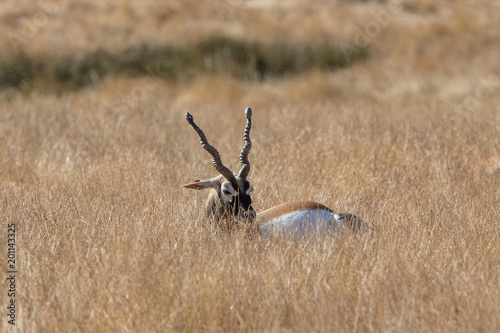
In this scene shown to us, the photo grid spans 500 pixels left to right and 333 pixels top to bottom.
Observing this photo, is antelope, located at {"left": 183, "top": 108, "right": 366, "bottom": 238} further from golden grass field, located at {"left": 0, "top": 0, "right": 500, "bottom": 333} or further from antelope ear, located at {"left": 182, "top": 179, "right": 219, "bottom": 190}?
golden grass field, located at {"left": 0, "top": 0, "right": 500, "bottom": 333}

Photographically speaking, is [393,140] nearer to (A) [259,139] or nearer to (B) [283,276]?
(A) [259,139]

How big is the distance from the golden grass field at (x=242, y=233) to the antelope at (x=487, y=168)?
10cm

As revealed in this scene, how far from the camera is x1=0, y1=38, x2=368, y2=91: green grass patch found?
1812 cm

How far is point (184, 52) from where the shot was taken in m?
20.0

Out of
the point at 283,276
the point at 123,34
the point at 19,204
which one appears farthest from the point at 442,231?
the point at 123,34

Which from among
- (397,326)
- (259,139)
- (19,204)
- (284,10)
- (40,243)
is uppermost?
(397,326)

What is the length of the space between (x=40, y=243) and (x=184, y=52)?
53.3ft

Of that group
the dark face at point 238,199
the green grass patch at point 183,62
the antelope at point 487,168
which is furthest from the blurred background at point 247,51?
the dark face at point 238,199

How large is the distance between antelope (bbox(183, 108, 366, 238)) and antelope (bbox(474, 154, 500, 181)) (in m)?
2.30

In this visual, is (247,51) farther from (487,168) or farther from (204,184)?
(204,184)

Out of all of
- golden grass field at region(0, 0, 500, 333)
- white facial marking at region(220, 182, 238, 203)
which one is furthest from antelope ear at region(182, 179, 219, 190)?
golden grass field at region(0, 0, 500, 333)

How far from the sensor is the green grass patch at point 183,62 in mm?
18125

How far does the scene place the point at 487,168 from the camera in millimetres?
6539

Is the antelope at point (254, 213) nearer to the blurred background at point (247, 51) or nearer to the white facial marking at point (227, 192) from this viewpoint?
the white facial marking at point (227, 192)
